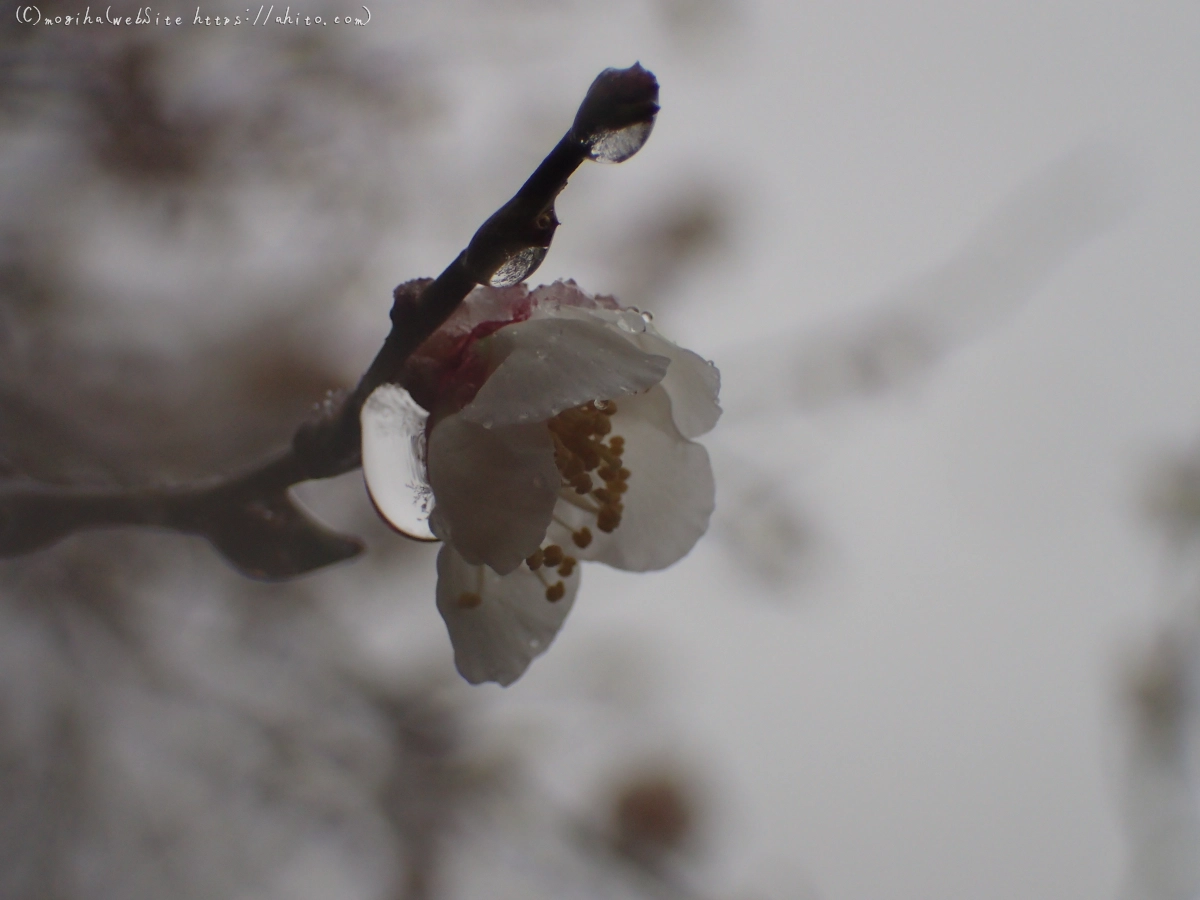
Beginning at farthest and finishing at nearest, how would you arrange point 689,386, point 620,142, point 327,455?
point 689,386 → point 327,455 → point 620,142

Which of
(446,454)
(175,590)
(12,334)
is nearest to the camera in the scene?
(446,454)

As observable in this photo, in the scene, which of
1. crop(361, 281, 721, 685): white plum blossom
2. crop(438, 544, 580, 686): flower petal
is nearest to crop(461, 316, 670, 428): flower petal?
crop(361, 281, 721, 685): white plum blossom

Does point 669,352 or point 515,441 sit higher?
point 669,352

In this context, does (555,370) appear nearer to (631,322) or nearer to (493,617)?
(631,322)

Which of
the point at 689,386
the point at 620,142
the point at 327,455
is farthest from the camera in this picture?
the point at 689,386

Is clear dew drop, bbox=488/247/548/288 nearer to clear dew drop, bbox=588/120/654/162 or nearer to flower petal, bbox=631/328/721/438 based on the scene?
clear dew drop, bbox=588/120/654/162

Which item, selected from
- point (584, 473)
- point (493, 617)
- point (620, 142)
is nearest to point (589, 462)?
point (584, 473)

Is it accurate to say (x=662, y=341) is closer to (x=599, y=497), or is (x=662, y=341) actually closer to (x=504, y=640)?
(x=599, y=497)

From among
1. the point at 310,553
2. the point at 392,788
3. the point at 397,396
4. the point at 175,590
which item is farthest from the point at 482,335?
the point at 392,788
